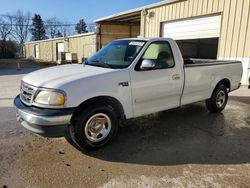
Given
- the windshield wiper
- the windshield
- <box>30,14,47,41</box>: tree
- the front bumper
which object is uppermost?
<box>30,14,47,41</box>: tree

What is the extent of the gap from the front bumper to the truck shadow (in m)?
0.73

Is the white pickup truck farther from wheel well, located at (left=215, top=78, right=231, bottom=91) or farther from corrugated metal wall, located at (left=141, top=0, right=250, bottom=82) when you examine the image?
corrugated metal wall, located at (left=141, top=0, right=250, bottom=82)

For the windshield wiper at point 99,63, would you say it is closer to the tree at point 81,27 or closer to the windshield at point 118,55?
the windshield at point 118,55

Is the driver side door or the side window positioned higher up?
the side window

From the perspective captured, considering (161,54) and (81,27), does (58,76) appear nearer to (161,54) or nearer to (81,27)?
(161,54)

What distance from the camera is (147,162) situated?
3.65m

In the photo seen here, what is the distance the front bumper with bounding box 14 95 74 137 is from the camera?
3379 millimetres

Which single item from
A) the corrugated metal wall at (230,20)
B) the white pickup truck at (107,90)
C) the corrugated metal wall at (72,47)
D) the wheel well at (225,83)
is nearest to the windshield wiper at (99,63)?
the white pickup truck at (107,90)

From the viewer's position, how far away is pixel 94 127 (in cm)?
395

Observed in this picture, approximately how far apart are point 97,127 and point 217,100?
3.75m

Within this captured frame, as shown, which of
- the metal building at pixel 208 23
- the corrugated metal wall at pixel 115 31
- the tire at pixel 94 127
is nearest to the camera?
the tire at pixel 94 127

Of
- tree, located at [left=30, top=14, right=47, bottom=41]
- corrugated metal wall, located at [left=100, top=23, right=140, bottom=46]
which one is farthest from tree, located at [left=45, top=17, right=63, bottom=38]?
corrugated metal wall, located at [left=100, top=23, right=140, bottom=46]

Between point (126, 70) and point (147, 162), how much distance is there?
1565 mm

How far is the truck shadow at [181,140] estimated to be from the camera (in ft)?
12.5
